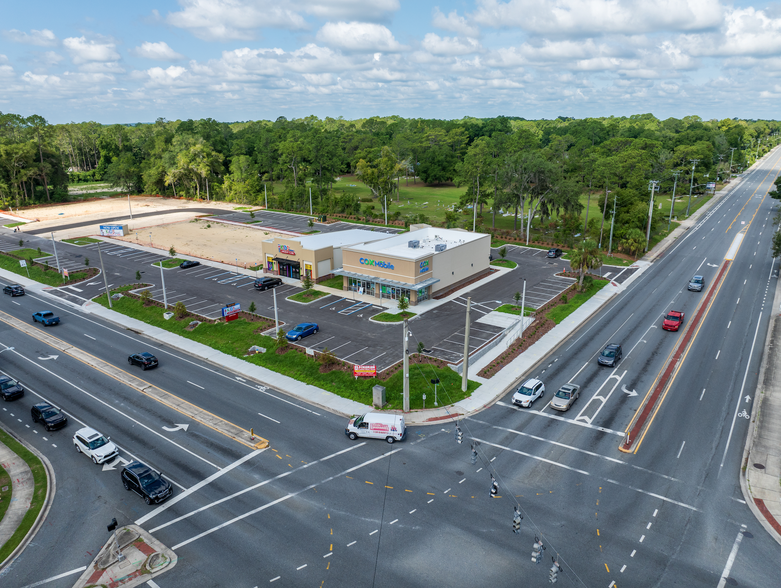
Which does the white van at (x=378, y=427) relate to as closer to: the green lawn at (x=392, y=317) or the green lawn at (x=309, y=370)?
the green lawn at (x=309, y=370)

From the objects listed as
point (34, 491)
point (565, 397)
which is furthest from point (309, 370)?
point (565, 397)

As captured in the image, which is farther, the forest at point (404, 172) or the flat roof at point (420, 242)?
the forest at point (404, 172)

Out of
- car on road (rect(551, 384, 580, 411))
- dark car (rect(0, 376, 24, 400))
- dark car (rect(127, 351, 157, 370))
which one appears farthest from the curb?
car on road (rect(551, 384, 580, 411))

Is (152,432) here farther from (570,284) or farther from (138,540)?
(570,284)

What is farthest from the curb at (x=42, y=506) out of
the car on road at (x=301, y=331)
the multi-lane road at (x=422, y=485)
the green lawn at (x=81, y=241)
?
the green lawn at (x=81, y=241)

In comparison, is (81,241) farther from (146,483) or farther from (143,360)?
(146,483)

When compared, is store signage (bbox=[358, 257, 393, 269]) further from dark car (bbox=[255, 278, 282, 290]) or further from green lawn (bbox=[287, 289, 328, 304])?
dark car (bbox=[255, 278, 282, 290])

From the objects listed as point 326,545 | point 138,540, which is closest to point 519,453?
point 326,545

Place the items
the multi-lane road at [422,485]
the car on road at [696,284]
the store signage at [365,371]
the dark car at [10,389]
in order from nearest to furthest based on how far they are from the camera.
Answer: the multi-lane road at [422,485] → the dark car at [10,389] → the store signage at [365,371] → the car on road at [696,284]
